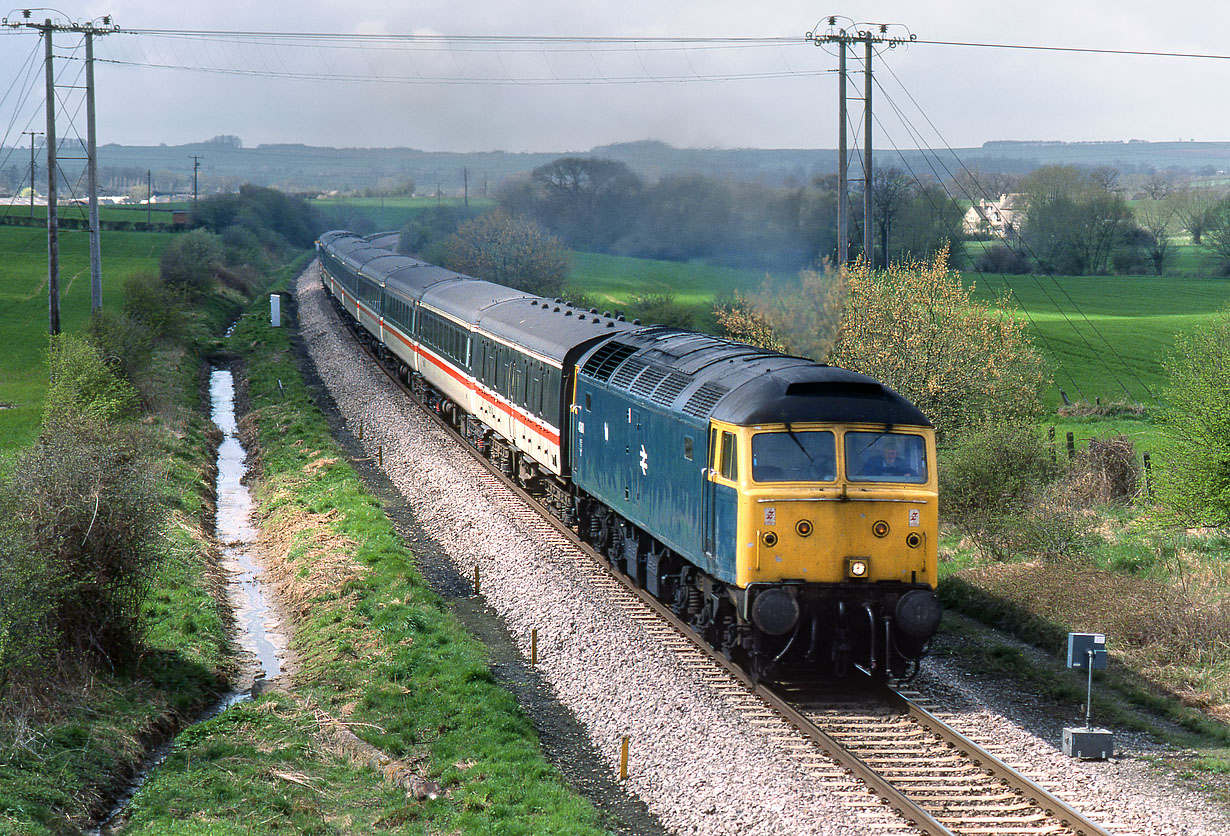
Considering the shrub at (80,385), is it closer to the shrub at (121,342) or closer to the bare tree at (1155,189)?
the shrub at (121,342)

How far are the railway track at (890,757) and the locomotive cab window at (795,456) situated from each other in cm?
260

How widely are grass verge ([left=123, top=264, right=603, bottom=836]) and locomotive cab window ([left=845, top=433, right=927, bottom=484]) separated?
15.8ft

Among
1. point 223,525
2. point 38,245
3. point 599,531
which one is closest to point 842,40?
point 599,531

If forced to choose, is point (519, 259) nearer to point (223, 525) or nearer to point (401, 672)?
point (223, 525)

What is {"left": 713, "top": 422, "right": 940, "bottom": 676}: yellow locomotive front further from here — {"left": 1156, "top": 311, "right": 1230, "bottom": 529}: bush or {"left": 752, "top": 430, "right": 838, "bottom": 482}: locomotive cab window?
{"left": 1156, "top": 311, "right": 1230, "bottom": 529}: bush

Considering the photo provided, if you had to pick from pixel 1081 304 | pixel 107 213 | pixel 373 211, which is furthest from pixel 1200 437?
pixel 373 211

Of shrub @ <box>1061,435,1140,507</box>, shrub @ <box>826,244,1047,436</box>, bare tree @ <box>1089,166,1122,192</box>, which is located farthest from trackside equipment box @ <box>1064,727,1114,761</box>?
bare tree @ <box>1089,166,1122,192</box>

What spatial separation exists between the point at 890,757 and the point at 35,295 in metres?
66.6

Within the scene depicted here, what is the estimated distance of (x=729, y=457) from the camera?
43.3 ft

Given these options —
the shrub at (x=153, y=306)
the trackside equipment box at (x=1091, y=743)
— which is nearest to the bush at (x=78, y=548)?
the trackside equipment box at (x=1091, y=743)

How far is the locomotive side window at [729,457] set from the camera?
513 inches

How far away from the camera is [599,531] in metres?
19.8

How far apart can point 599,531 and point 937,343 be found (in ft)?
38.7

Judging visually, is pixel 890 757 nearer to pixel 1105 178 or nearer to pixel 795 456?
pixel 795 456
